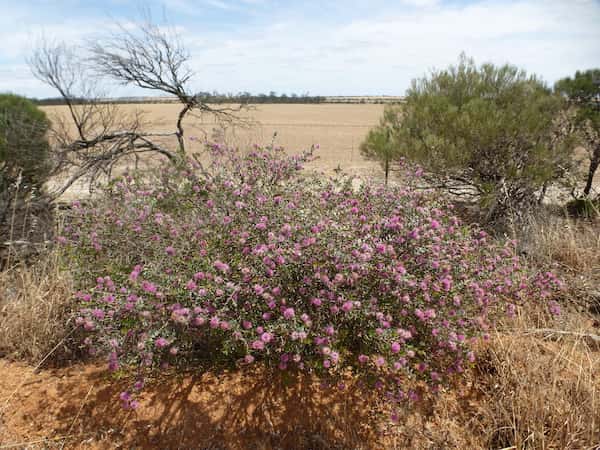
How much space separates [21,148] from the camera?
7.43 meters

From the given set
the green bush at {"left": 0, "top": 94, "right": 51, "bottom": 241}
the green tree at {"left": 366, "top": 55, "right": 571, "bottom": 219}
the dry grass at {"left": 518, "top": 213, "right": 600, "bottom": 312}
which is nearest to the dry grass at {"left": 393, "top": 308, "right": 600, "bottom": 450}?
the dry grass at {"left": 518, "top": 213, "right": 600, "bottom": 312}

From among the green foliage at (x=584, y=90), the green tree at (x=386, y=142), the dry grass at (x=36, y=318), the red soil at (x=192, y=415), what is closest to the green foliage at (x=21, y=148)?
the dry grass at (x=36, y=318)

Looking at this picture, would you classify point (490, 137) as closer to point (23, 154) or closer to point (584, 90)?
point (584, 90)

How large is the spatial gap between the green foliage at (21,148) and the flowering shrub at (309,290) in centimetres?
559

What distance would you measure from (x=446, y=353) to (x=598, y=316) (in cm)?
226

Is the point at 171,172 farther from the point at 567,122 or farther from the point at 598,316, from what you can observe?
the point at 567,122

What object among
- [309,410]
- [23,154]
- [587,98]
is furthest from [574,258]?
[23,154]

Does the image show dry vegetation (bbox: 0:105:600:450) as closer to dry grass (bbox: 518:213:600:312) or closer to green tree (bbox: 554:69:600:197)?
dry grass (bbox: 518:213:600:312)

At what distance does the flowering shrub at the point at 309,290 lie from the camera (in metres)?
2.17

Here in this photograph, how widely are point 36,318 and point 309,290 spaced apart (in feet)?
8.12

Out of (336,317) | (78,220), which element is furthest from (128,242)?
(336,317)

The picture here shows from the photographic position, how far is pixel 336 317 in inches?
92.4

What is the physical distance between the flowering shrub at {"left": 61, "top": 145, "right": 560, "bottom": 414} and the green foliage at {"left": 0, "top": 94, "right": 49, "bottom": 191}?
18.3ft

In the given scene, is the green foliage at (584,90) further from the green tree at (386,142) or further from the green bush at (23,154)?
the green bush at (23,154)
